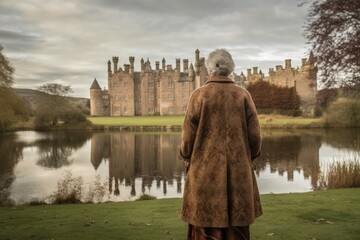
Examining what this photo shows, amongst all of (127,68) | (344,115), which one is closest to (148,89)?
(127,68)

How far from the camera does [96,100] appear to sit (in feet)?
228

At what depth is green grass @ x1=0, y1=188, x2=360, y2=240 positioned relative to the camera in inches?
206

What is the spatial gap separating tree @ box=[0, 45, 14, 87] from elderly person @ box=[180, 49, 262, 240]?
2396cm

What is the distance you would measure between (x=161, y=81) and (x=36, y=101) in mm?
22882

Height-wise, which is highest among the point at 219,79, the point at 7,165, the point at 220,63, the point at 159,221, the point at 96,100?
the point at 96,100

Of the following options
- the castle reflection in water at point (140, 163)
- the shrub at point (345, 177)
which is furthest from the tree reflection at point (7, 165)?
the shrub at point (345, 177)

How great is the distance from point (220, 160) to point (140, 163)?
670 inches

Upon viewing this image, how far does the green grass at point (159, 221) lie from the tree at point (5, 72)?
1900cm

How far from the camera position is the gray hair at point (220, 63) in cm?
348

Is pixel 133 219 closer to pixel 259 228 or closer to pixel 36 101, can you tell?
pixel 259 228

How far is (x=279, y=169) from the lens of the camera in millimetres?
16688

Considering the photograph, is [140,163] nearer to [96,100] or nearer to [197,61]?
[197,61]

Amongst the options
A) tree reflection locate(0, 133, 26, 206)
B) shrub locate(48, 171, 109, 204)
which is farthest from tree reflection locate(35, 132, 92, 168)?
shrub locate(48, 171, 109, 204)

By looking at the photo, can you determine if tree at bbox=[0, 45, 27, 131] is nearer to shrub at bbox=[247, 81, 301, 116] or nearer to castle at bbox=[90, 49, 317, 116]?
shrub at bbox=[247, 81, 301, 116]
